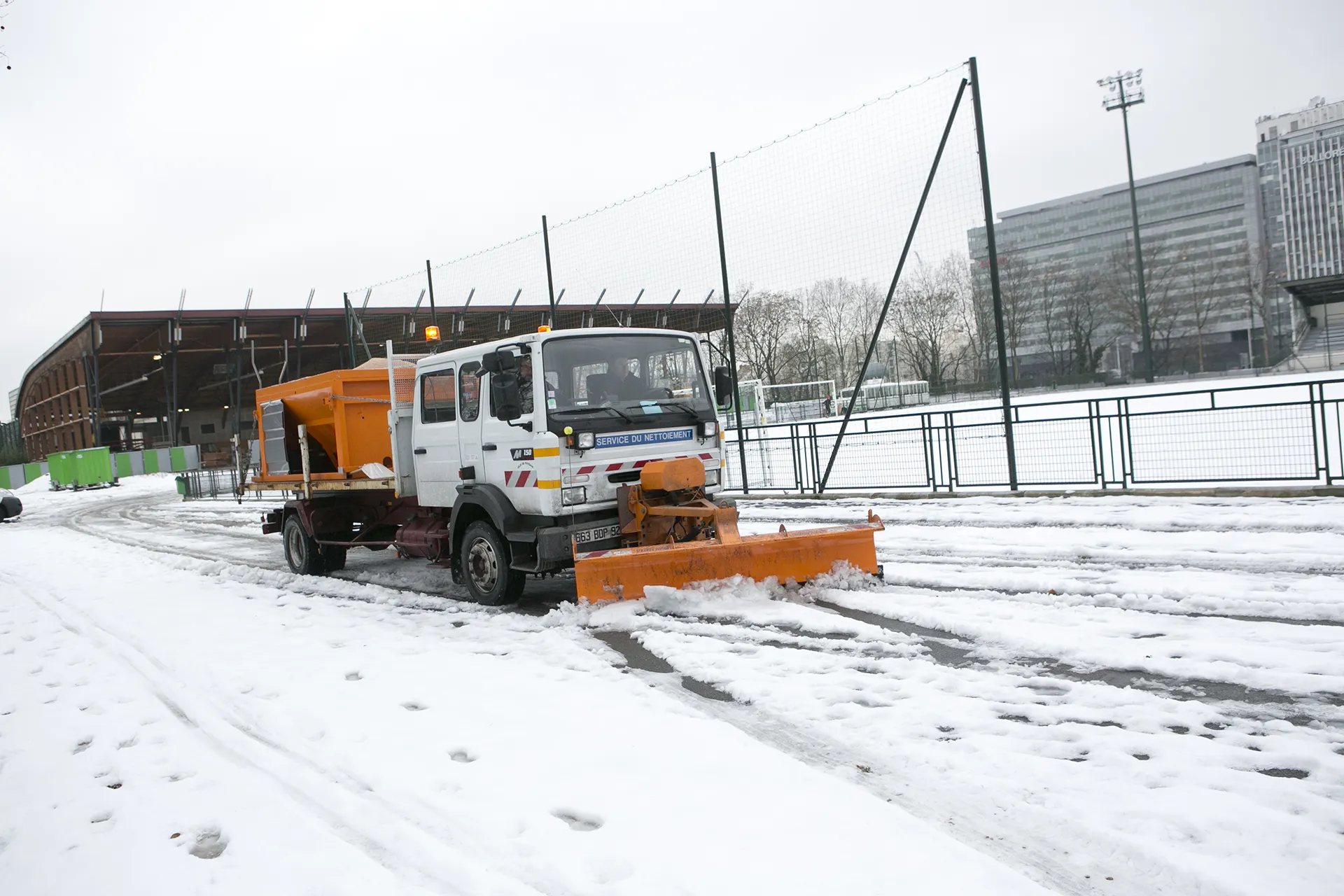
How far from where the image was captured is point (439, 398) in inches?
339

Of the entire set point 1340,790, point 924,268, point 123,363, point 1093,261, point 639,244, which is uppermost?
point 1093,261

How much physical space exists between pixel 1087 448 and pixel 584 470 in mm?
8774

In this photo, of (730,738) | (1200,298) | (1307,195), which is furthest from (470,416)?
(1307,195)

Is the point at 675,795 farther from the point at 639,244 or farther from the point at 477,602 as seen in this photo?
the point at 639,244

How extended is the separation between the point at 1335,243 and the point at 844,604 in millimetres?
118701

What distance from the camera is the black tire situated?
307 inches

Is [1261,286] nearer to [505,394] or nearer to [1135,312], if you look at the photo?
[1135,312]

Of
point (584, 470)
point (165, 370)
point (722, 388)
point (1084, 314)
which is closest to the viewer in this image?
point (584, 470)

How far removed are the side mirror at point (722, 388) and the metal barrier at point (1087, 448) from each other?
5103 millimetres

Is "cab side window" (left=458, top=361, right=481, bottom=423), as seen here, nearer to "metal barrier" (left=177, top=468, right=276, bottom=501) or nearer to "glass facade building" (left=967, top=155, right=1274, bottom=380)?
"metal barrier" (left=177, top=468, right=276, bottom=501)

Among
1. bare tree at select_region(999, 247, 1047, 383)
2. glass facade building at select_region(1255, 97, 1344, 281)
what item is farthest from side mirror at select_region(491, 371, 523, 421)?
glass facade building at select_region(1255, 97, 1344, 281)

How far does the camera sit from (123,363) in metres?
50.8

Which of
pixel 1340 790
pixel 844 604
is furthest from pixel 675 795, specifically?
pixel 844 604

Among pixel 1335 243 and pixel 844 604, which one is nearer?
pixel 844 604
